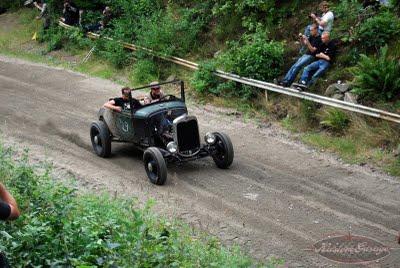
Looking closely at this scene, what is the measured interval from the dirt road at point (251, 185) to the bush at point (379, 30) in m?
3.00

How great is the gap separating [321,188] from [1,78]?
42.8 ft

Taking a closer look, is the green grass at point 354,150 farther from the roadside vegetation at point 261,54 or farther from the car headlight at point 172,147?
the car headlight at point 172,147

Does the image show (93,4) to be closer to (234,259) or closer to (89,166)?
(89,166)

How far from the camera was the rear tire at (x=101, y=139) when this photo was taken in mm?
12375

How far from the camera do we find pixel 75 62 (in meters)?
21.5

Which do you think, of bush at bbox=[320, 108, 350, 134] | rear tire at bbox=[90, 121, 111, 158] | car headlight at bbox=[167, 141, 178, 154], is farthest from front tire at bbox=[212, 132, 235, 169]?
bush at bbox=[320, 108, 350, 134]

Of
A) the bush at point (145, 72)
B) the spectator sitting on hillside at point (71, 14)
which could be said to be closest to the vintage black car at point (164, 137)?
the bush at point (145, 72)

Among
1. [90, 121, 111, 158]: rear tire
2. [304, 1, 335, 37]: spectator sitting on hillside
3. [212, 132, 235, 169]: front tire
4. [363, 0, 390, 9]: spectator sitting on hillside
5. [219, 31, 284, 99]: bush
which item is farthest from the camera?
[219, 31, 284, 99]: bush

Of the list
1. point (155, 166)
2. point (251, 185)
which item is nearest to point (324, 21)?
point (251, 185)

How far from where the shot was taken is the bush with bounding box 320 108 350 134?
42.9 feet

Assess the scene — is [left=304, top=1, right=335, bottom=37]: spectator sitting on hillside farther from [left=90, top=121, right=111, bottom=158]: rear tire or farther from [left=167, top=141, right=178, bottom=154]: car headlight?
[left=90, top=121, right=111, bottom=158]: rear tire

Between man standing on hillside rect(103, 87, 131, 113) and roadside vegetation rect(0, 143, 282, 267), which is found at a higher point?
man standing on hillside rect(103, 87, 131, 113)

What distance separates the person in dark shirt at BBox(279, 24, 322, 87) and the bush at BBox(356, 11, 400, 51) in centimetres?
102

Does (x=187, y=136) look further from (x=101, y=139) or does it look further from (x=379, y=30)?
(x=379, y=30)
